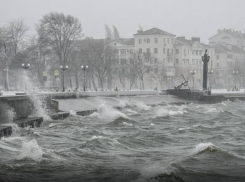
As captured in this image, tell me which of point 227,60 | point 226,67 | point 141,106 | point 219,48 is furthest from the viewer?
point 227,60

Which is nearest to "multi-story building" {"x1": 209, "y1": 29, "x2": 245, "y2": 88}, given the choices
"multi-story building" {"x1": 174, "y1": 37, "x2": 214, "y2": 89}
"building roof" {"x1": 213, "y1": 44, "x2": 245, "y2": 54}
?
"building roof" {"x1": 213, "y1": 44, "x2": 245, "y2": 54}

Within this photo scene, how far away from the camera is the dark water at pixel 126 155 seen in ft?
32.8

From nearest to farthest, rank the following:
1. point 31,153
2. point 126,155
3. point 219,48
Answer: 1. point 31,153
2. point 126,155
3. point 219,48

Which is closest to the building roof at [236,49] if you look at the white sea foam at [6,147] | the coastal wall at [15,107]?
the coastal wall at [15,107]

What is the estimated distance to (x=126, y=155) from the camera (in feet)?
41.0

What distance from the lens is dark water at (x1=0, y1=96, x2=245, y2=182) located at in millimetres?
9994

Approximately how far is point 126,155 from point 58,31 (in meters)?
39.4

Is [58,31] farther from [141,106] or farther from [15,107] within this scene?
[15,107]

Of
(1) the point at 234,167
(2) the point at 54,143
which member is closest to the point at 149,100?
(2) the point at 54,143

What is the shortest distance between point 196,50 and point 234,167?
265ft

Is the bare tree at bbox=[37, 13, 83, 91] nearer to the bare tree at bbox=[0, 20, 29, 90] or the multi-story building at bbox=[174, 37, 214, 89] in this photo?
the bare tree at bbox=[0, 20, 29, 90]

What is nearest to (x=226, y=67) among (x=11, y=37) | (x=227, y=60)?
(x=227, y=60)

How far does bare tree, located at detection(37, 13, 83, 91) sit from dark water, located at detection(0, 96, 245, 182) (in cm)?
3202

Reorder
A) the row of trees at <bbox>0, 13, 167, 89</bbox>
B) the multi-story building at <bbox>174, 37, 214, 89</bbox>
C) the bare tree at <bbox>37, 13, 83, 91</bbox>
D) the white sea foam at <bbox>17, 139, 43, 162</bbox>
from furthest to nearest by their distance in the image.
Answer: the multi-story building at <bbox>174, 37, 214, 89</bbox> < the bare tree at <bbox>37, 13, 83, 91</bbox> < the row of trees at <bbox>0, 13, 167, 89</bbox> < the white sea foam at <bbox>17, 139, 43, 162</bbox>
